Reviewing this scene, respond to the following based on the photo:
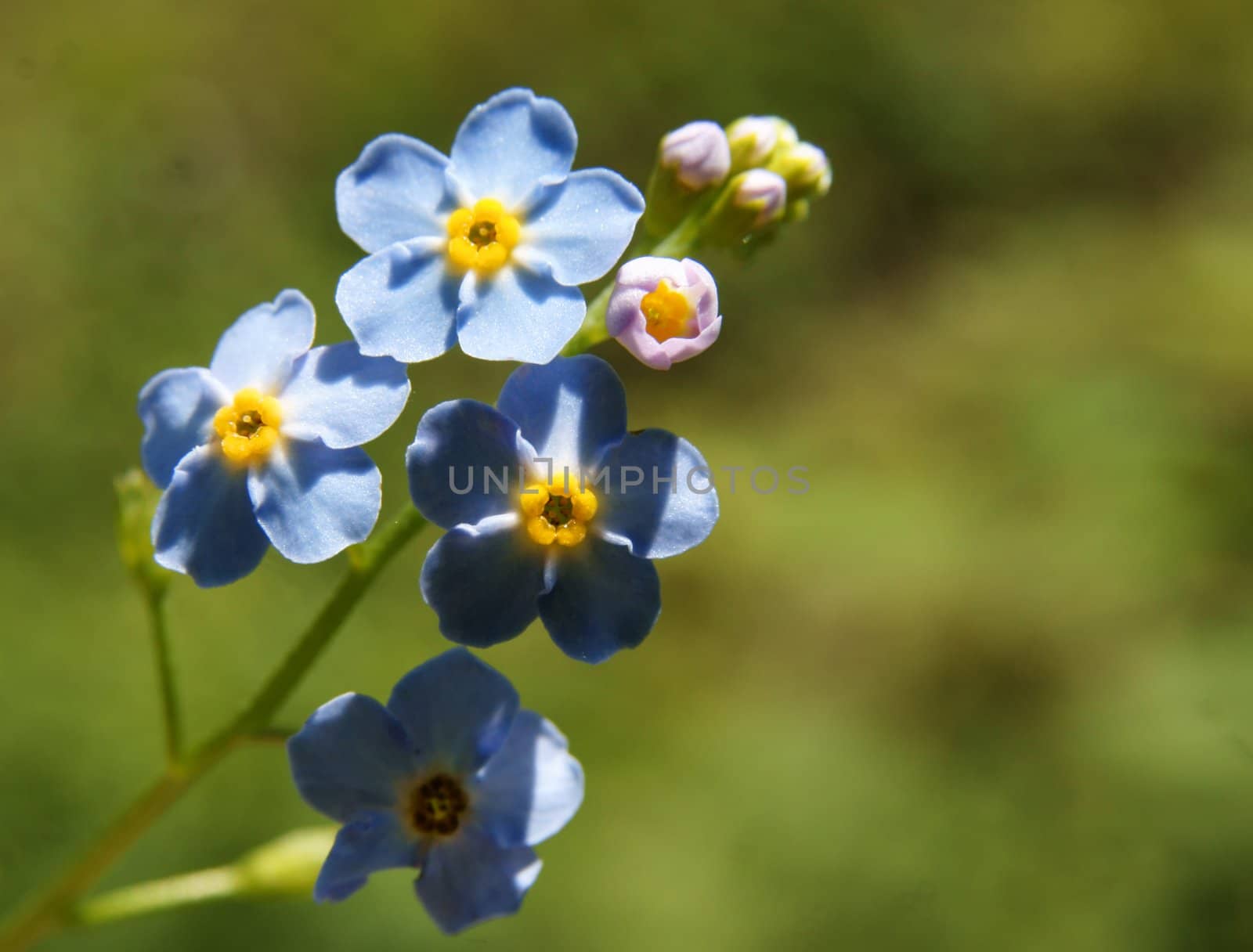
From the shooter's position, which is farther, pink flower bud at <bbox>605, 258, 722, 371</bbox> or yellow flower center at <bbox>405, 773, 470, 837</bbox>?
yellow flower center at <bbox>405, 773, 470, 837</bbox>

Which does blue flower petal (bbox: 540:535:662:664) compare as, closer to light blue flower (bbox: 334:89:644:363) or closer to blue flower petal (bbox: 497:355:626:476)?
blue flower petal (bbox: 497:355:626:476)

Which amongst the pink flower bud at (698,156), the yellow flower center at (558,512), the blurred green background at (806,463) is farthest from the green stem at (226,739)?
the blurred green background at (806,463)

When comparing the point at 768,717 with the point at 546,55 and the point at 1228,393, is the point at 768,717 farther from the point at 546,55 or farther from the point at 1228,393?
the point at 546,55

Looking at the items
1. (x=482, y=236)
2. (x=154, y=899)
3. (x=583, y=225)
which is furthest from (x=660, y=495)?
(x=154, y=899)

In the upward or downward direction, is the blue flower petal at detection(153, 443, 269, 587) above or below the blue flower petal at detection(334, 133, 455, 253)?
below

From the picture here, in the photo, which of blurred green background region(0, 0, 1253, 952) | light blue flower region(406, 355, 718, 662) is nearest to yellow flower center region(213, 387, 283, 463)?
light blue flower region(406, 355, 718, 662)
